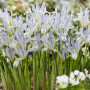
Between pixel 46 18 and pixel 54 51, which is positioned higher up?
pixel 46 18

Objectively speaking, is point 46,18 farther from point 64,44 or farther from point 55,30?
point 64,44

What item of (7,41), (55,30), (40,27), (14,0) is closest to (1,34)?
(7,41)

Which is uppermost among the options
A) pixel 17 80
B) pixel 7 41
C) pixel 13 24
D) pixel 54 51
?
pixel 13 24

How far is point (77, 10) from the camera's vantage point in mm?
5891

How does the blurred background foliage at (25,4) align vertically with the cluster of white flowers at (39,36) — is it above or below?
above

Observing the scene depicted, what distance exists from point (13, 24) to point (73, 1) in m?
4.84

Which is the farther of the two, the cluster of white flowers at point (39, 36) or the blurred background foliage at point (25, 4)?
the blurred background foliage at point (25, 4)

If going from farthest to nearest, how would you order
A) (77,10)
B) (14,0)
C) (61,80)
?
(77,10)
(14,0)
(61,80)

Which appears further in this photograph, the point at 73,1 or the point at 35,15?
the point at 73,1

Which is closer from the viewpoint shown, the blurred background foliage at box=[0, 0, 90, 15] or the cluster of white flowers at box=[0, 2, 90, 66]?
the cluster of white flowers at box=[0, 2, 90, 66]

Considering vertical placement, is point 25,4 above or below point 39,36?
above

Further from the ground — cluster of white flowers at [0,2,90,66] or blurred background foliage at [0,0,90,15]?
blurred background foliage at [0,0,90,15]

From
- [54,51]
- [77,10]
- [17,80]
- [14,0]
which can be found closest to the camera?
[54,51]

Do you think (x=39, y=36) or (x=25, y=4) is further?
(x=25, y=4)
